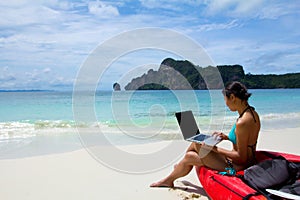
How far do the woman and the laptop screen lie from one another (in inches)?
8.2

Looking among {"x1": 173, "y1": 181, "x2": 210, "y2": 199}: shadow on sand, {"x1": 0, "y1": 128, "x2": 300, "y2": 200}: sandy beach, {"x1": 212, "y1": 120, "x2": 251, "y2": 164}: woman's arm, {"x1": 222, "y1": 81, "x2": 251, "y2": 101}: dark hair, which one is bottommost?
{"x1": 0, "y1": 128, "x2": 300, "y2": 200}: sandy beach

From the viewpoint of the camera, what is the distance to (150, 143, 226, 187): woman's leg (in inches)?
123

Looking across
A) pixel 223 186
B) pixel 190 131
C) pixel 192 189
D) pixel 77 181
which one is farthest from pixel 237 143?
pixel 77 181

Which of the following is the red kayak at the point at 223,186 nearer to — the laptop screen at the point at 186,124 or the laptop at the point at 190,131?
the laptop at the point at 190,131

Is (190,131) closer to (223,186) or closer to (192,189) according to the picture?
(192,189)

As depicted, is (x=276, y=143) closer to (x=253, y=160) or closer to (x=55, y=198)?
(x=253, y=160)

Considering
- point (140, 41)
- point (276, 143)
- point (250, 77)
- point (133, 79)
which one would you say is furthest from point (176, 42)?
point (250, 77)

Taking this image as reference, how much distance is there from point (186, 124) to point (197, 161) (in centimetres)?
49

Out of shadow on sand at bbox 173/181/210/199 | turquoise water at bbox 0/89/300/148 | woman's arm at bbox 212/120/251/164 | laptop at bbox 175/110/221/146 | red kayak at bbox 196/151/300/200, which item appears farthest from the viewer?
turquoise water at bbox 0/89/300/148

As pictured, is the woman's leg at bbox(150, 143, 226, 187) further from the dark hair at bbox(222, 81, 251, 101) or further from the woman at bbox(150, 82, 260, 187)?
the dark hair at bbox(222, 81, 251, 101)

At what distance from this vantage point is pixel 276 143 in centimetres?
665

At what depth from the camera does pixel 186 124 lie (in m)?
3.54

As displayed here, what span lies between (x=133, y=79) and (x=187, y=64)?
4045mm

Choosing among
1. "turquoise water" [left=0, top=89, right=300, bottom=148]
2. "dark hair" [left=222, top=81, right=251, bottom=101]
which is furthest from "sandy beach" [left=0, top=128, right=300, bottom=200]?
"turquoise water" [left=0, top=89, right=300, bottom=148]
